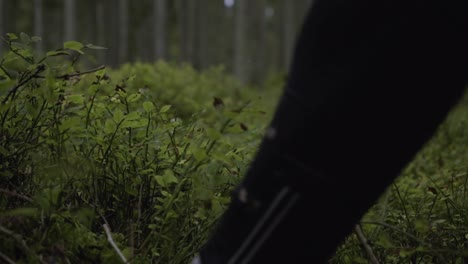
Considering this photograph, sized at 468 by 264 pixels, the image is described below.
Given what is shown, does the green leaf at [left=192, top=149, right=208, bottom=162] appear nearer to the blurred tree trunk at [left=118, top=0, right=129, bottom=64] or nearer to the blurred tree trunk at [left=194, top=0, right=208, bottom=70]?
the blurred tree trunk at [left=118, top=0, right=129, bottom=64]

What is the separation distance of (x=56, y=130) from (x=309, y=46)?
3.19 ft

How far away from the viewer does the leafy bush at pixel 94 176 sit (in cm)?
165

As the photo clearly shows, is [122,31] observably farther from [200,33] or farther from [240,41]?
[240,41]

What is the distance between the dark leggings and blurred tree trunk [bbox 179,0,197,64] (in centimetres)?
1620

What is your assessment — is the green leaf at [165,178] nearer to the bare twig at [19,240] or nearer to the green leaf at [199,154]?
the green leaf at [199,154]

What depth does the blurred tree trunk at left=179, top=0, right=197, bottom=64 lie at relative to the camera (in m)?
17.4

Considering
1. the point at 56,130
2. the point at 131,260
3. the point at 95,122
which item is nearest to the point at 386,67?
the point at 131,260

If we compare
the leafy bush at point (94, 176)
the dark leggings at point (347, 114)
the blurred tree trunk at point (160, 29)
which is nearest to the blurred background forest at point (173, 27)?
the blurred tree trunk at point (160, 29)

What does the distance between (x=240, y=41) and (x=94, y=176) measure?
39.1ft

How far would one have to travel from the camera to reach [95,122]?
2.17 m

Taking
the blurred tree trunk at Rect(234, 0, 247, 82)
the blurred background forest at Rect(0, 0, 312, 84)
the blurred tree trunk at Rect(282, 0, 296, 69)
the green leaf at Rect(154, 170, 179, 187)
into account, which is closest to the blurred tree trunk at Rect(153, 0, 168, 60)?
the blurred background forest at Rect(0, 0, 312, 84)

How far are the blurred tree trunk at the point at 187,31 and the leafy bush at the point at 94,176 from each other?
50.2ft

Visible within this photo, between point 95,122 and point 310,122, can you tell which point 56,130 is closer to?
point 95,122

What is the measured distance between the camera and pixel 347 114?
3.87 feet
